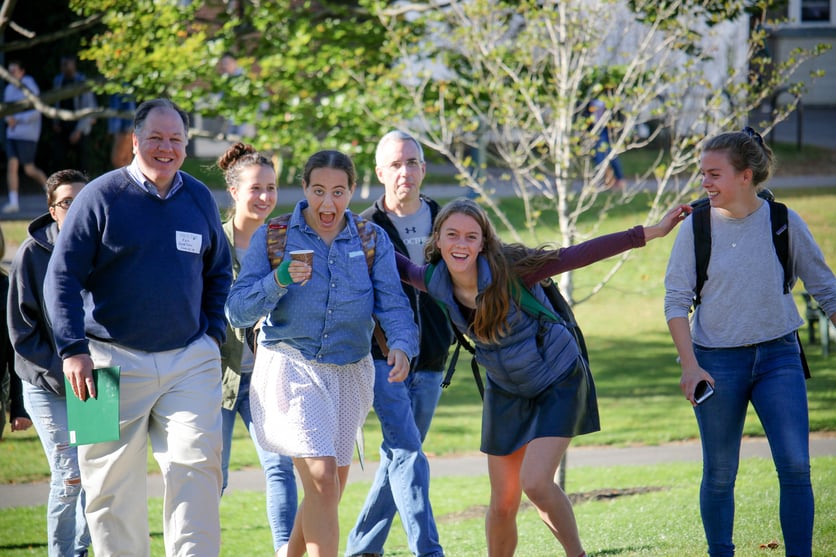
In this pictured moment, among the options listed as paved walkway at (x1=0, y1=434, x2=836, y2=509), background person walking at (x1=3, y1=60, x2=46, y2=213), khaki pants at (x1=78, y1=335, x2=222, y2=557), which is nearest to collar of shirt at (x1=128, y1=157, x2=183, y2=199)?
khaki pants at (x1=78, y1=335, x2=222, y2=557)

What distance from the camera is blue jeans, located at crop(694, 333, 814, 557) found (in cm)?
474

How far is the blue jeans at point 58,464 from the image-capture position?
534 cm

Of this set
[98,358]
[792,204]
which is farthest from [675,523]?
[792,204]

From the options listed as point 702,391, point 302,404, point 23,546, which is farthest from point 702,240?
point 23,546

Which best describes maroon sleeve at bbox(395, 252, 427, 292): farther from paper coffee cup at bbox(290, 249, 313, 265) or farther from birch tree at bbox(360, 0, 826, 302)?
birch tree at bbox(360, 0, 826, 302)

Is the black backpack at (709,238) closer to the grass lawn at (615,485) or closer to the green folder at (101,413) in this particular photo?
the grass lawn at (615,485)

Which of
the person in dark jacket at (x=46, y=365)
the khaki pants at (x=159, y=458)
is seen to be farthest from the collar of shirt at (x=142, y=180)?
the person in dark jacket at (x=46, y=365)

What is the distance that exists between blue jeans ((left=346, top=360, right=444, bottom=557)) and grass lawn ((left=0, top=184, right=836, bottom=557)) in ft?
2.58

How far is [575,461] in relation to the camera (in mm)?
9797

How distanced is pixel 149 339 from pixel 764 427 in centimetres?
267

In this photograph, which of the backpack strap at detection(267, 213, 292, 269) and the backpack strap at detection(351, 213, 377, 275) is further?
the backpack strap at detection(351, 213, 377, 275)

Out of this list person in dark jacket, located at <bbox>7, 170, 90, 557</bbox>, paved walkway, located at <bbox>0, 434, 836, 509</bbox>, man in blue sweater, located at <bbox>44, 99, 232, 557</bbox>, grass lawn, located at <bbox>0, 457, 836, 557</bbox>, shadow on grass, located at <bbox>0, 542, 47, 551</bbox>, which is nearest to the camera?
man in blue sweater, located at <bbox>44, 99, 232, 557</bbox>

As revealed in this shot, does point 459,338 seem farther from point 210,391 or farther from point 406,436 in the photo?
point 210,391

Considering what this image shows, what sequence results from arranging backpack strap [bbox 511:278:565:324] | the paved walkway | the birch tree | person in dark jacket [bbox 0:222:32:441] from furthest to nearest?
the paved walkway < the birch tree < person in dark jacket [bbox 0:222:32:441] < backpack strap [bbox 511:278:565:324]
